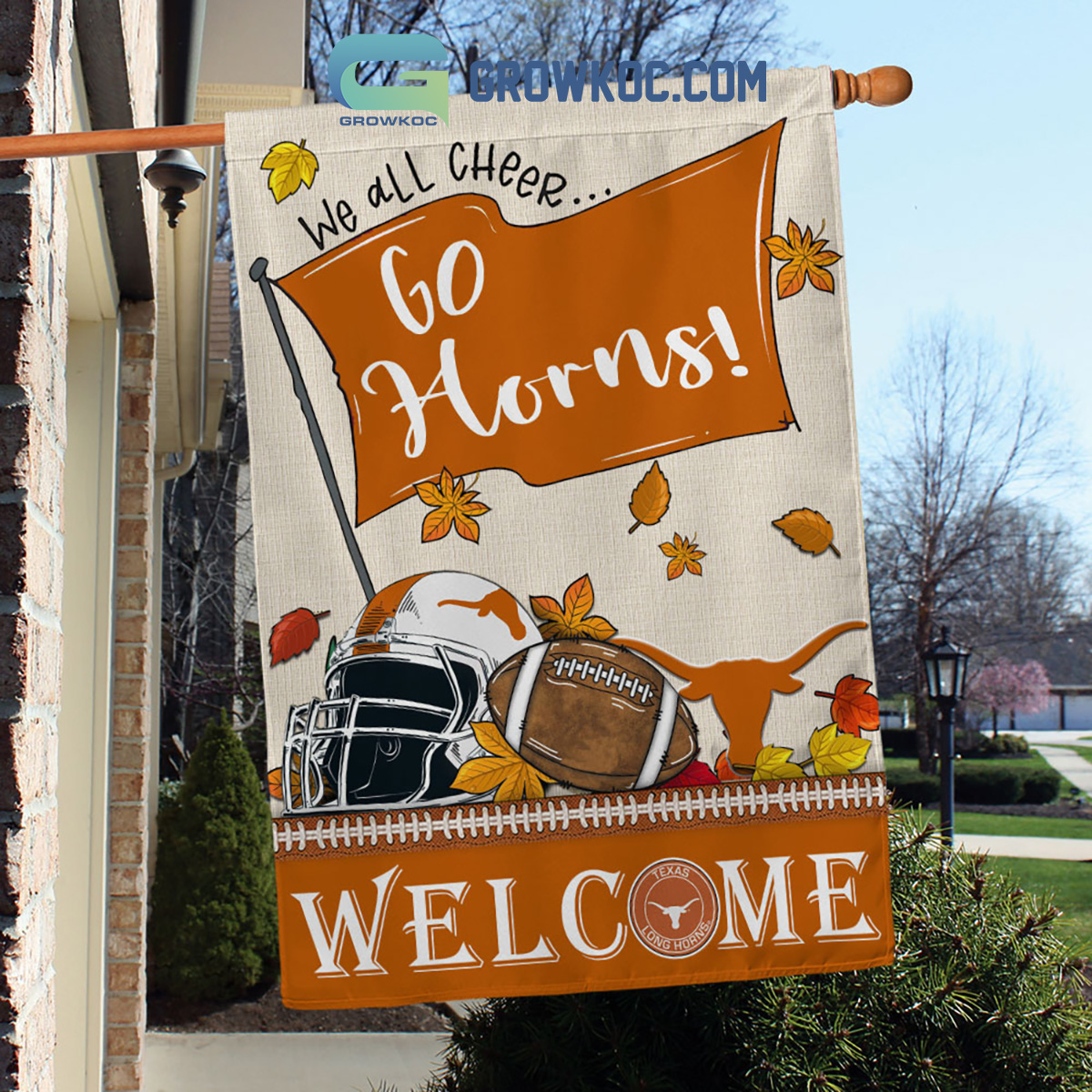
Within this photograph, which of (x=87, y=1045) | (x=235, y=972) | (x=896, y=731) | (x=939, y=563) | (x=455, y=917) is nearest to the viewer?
(x=455, y=917)

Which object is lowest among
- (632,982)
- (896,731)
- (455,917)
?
(896,731)

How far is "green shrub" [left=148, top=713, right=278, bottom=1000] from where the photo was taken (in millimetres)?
6082

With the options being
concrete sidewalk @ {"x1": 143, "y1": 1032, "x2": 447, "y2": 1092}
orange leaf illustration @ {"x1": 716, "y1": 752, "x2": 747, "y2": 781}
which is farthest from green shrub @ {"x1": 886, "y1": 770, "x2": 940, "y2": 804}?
orange leaf illustration @ {"x1": 716, "y1": 752, "x2": 747, "y2": 781}

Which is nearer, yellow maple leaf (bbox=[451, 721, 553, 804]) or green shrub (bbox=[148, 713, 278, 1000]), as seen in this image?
yellow maple leaf (bbox=[451, 721, 553, 804])

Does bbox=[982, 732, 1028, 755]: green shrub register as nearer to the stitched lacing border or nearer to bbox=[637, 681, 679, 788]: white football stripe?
the stitched lacing border

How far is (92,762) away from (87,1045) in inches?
30.8

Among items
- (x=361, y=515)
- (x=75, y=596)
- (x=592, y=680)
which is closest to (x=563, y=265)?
(x=361, y=515)

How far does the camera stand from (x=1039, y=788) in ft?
61.5

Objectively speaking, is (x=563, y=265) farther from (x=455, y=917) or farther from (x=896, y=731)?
(x=896, y=731)

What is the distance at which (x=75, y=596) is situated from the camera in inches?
119

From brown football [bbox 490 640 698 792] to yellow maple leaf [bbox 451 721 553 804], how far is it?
1 cm

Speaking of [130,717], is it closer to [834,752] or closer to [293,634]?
[293,634]
